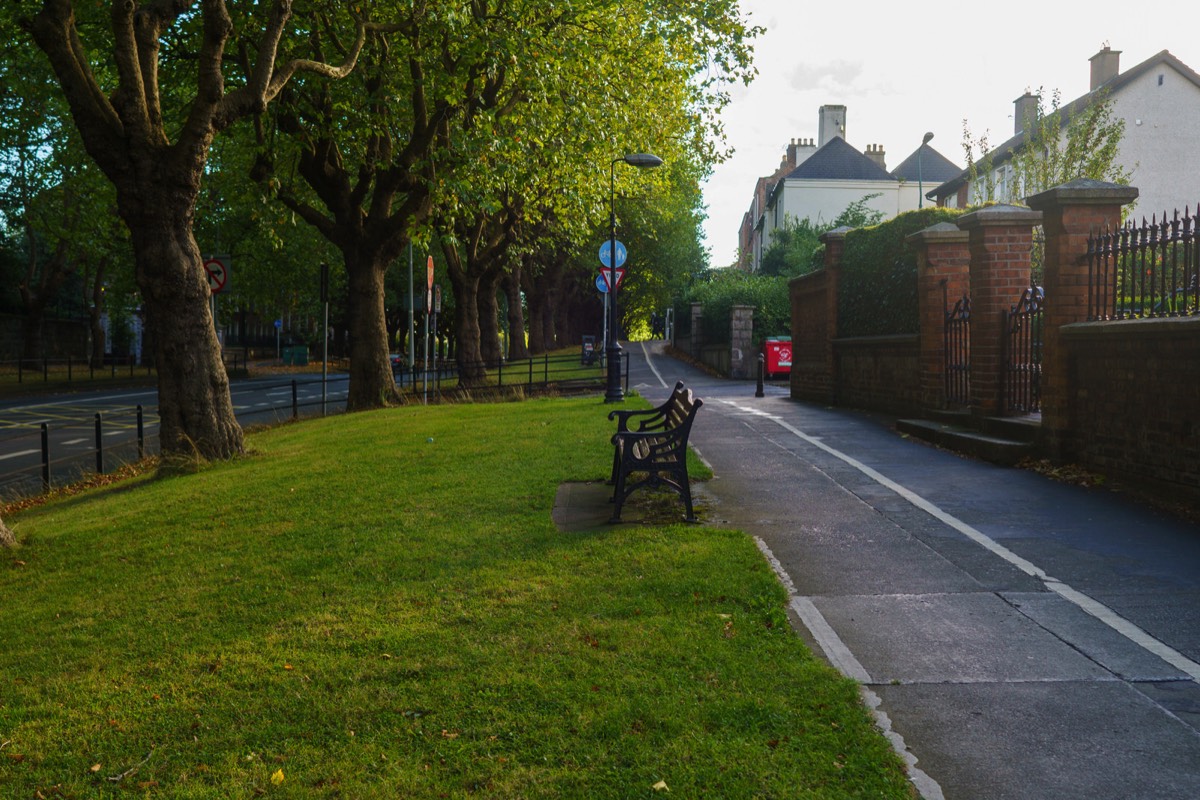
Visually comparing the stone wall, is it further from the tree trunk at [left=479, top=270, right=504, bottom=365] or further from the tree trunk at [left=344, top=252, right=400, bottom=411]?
the tree trunk at [left=479, top=270, right=504, bottom=365]

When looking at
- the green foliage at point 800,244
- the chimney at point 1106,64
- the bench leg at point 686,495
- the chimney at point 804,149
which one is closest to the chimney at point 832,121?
the chimney at point 804,149

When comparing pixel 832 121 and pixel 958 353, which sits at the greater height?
pixel 832 121

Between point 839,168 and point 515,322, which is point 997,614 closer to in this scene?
point 515,322

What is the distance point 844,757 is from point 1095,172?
1042 inches

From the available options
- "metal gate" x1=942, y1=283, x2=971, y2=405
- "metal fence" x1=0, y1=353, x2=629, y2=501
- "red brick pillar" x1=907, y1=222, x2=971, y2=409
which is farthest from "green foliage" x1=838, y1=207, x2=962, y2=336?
"metal fence" x1=0, y1=353, x2=629, y2=501

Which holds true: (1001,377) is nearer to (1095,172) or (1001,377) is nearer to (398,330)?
(1095,172)

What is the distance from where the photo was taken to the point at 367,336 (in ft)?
72.7

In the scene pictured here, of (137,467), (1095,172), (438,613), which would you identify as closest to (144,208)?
(137,467)

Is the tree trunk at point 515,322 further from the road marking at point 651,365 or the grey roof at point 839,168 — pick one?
the grey roof at point 839,168

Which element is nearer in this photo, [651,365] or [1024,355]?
[1024,355]

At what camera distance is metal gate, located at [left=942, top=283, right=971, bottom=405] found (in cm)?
1352

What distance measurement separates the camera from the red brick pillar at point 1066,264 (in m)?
10.1

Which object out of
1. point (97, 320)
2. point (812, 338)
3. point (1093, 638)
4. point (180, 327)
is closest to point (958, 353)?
point (812, 338)

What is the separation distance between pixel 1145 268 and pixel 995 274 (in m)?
2.89
